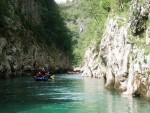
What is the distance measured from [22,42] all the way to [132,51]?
47.8m

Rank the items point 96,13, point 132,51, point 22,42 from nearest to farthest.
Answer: point 132,51 → point 96,13 → point 22,42

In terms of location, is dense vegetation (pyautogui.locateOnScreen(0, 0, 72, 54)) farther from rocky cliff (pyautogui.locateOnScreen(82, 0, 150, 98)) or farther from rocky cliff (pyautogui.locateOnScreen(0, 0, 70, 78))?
rocky cliff (pyautogui.locateOnScreen(82, 0, 150, 98))

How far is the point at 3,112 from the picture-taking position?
23.2 m

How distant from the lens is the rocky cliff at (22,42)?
65.9m

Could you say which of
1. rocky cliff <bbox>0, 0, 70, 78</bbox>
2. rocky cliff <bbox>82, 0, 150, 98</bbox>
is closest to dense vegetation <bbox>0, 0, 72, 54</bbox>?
rocky cliff <bbox>0, 0, 70, 78</bbox>

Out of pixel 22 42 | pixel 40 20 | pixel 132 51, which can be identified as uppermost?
pixel 40 20

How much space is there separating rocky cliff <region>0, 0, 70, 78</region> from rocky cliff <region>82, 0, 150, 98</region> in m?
26.8

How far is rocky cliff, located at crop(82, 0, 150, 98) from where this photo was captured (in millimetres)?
27141

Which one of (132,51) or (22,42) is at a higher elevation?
(22,42)

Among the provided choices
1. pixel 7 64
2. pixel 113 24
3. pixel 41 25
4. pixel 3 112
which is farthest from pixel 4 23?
pixel 3 112

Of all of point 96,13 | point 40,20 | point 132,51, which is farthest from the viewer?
point 40,20

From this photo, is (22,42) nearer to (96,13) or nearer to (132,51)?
(96,13)

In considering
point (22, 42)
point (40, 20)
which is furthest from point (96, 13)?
point (40, 20)

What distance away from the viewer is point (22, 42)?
75500mm
